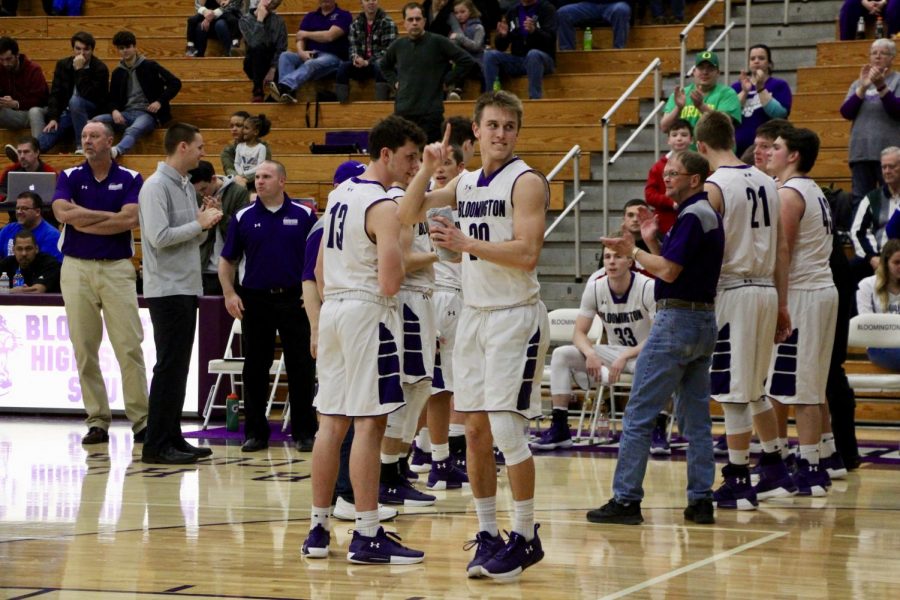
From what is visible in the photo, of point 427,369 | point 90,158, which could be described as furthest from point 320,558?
point 90,158

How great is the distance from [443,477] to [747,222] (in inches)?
96.1

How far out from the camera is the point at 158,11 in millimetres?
18797

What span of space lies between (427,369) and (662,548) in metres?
1.70

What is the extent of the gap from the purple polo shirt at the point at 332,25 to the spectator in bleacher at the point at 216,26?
59.4 inches

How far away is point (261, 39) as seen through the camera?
53.4ft

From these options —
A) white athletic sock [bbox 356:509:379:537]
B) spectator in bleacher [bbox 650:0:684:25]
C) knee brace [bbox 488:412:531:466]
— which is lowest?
white athletic sock [bbox 356:509:379:537]

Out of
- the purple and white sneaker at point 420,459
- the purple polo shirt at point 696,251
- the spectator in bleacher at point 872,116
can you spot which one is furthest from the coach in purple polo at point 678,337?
the spectator in bleacher at point 872,116

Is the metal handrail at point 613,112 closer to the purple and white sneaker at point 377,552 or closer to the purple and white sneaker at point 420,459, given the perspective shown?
the purple and white sneaker at point 420,459

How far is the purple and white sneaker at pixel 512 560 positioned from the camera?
5.68 m

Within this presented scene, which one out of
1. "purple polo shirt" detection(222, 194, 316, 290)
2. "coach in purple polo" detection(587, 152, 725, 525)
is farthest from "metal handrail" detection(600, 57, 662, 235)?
"coach in purple polo" detection(587, 152, 725, 525)

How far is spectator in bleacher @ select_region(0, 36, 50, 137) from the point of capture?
54.9 ft

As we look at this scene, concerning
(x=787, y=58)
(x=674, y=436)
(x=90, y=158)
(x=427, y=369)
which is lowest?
(x=674, y=436)

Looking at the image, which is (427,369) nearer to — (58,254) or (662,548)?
(662,548)

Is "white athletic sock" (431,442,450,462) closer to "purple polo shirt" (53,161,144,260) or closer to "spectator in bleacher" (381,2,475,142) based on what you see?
"purple polo shirt" (53,161,144,260)
